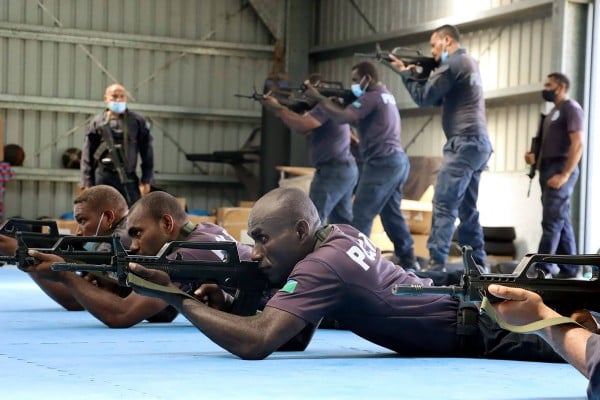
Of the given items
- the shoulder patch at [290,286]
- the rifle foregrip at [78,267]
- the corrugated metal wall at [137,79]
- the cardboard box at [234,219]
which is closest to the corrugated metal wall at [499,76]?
the corrugated metal wall at [137,79]

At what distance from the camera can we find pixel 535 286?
3768 millimetres

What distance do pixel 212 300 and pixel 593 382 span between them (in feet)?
7.95

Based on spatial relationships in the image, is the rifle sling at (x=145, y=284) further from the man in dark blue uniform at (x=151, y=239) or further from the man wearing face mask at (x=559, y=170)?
the man wearing face mask at (x=559, y=170)

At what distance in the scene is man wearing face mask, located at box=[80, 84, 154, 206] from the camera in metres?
12.9

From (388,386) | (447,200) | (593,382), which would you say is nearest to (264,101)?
(447,200)

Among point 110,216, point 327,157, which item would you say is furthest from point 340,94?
point 110,216

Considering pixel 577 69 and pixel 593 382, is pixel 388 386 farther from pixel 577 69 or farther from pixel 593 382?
pixel 577 69

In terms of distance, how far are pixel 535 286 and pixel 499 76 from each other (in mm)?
12747

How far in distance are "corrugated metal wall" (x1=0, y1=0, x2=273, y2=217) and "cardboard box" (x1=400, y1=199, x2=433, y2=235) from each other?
582cm

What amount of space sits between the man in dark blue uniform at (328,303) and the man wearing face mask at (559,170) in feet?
22.3

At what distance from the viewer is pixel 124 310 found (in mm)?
6562

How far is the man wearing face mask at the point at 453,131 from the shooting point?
1090 centimetres

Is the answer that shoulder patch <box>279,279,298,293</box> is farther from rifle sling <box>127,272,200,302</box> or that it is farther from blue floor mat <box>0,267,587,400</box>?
rifle sling <box>127,272,200,302</box>

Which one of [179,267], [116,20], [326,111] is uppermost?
[116,20]
